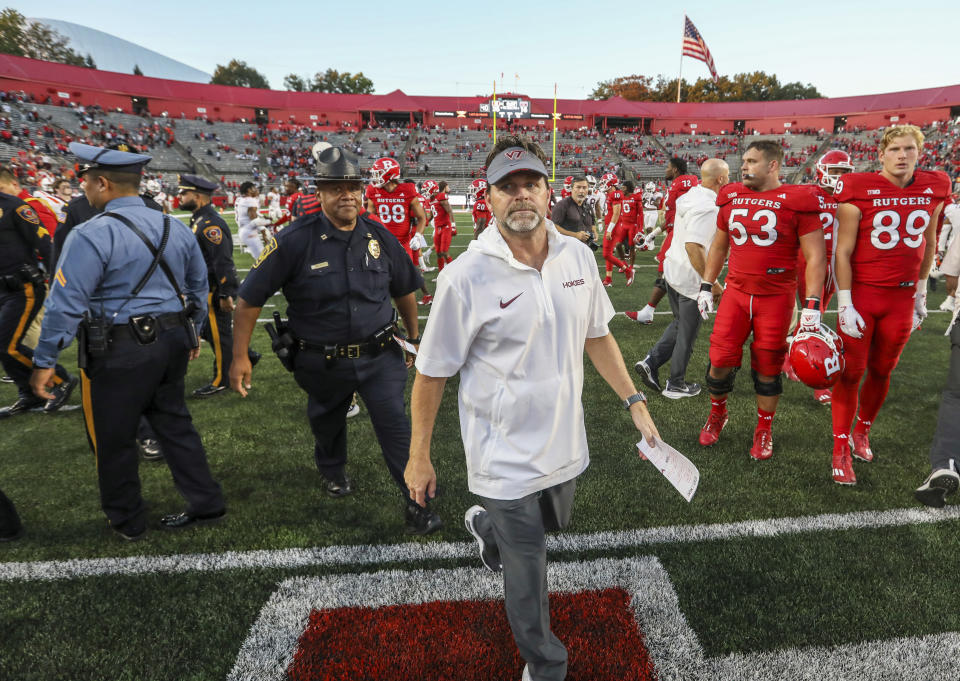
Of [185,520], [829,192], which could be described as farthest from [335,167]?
[829,192]

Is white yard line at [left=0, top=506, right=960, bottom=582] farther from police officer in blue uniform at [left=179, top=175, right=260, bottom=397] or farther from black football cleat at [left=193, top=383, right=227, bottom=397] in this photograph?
black football cleat at [left=193, top=383, right=227, bottom=397]

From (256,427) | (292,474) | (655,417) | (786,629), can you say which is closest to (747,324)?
(655,417)

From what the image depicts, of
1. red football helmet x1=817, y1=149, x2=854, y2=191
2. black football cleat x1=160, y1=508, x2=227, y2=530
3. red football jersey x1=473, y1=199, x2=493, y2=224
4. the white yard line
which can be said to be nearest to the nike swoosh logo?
the white yard line

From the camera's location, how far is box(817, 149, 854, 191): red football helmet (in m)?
5.84

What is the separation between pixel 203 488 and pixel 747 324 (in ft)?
13.8

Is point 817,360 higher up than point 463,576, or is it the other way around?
point 817,360

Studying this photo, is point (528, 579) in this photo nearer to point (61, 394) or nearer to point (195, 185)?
point (195, 185)

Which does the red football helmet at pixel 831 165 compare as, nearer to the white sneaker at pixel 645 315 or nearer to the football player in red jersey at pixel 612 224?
the white sneaker at pixel 645 315

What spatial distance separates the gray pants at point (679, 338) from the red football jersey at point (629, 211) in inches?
287

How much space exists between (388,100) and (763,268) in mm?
59399

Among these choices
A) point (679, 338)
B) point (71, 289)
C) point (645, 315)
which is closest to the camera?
point (71, 289)

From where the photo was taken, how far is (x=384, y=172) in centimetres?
817

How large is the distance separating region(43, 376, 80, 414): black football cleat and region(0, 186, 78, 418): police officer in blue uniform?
1cm

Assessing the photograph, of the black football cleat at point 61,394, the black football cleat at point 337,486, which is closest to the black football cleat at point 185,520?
the black football cleat at point 337,486
